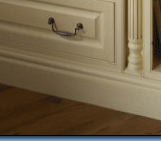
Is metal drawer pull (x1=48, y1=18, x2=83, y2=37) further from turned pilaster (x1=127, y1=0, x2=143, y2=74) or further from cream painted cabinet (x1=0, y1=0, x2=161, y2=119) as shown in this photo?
turned pilaster (x1=127, y1=0, x2=143, y2=74)

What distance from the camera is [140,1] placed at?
2.09m

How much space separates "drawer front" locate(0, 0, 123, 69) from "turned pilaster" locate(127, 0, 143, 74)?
2.3 inches

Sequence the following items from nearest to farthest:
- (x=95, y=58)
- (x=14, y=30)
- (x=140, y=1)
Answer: (x=140, y=1)
(x=95, y=58)
(x=14, y=30)

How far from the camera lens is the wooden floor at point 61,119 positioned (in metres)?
2.14

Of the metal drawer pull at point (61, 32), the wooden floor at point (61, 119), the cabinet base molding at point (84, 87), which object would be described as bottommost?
the wooden floor at point (61, 119)

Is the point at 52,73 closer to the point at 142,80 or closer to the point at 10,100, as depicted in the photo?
the point at 10,100

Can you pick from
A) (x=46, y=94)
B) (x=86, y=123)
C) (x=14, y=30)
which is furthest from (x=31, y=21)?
(x=86, y=123)

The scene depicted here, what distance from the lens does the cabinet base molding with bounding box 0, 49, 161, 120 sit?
7.22 feet

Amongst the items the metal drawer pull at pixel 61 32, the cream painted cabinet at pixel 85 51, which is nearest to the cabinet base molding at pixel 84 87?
the cream painted cabinet at pixel 85 51

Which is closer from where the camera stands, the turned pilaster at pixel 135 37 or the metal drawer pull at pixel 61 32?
the turned pilaster at pixel 135 37

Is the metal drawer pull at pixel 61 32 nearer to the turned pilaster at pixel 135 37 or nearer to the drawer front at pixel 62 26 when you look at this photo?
the drawer front at pixel 62 26

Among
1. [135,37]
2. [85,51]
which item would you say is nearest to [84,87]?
[85,51]

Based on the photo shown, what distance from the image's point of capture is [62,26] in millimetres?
2281

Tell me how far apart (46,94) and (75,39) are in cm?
28
